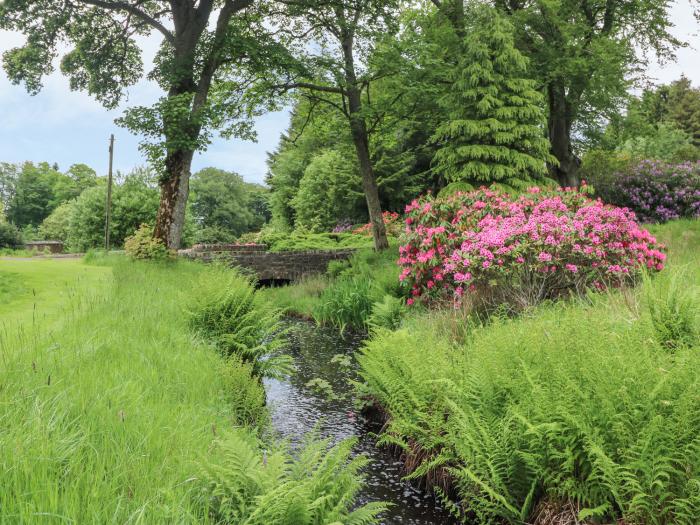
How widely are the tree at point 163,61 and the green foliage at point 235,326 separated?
7401 mm

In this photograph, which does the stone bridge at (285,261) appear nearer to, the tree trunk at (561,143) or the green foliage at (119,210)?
the green foliage at (119,210)

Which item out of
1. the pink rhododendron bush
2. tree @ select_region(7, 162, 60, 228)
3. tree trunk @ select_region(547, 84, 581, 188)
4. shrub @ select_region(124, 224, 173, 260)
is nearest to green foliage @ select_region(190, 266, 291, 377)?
the pink rhododendron bush

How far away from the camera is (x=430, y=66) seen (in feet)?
50.5

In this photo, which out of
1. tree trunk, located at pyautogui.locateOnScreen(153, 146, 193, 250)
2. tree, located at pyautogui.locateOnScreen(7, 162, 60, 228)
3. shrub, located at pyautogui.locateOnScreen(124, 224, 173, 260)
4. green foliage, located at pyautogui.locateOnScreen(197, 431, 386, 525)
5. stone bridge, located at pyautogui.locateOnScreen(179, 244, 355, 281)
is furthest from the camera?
tree, located at pyautogui.locateOnScreen(7, 162, 60, 228)

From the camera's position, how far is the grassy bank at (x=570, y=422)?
3.09 metres

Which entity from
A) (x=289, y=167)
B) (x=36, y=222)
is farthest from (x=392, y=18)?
(x=36, y=222)

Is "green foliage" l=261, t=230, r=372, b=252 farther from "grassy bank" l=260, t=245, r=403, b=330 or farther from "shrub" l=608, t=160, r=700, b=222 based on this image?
"shrub" l=608, t=160, r=700, b=222

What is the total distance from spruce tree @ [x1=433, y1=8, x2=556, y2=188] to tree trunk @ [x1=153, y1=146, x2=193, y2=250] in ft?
29.1

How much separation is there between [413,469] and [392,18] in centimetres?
1512

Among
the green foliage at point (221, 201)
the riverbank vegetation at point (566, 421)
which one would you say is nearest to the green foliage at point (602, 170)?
the riverbank vegetation at point (566, 421)

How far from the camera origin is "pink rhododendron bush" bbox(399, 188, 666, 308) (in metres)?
7.56

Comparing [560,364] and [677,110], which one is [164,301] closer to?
[560,364]

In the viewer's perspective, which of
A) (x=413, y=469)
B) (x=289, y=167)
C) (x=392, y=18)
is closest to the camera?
(x=413, y=469)

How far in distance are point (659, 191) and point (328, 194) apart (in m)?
16.7
